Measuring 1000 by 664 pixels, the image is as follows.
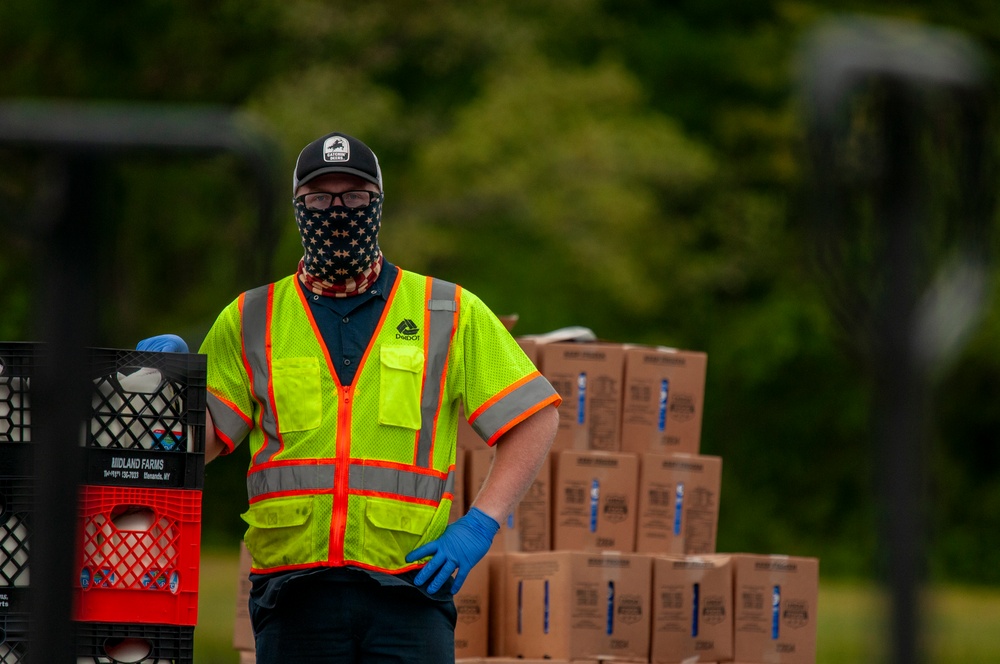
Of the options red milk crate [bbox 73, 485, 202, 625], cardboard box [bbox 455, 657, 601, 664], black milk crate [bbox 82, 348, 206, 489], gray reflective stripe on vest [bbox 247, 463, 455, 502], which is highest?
black milk crate [bbox 82, 348, 206, 489]

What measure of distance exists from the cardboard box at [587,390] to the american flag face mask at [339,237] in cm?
226

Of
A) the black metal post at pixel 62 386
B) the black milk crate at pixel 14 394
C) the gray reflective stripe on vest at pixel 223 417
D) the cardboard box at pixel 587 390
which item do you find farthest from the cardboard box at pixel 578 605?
the black metal post at pixel 62 386

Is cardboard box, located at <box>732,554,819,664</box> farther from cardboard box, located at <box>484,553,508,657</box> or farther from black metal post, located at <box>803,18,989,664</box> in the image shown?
black metal post, located at <box>803,18,989,664</box>

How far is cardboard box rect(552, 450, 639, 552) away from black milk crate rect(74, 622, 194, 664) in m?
2.73

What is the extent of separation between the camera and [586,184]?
18297 millimetres

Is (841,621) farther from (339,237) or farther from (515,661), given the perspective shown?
(339,237)

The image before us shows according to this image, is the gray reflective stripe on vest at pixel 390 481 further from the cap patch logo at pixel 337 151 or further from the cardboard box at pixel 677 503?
the cardboard box at pixel 677 503

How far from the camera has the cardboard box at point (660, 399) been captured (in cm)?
639

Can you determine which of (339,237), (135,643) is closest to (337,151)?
(339,237)

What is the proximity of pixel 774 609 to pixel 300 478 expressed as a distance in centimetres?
285

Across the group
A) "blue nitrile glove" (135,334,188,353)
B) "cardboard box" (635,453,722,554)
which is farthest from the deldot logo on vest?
"cardboard box" (635,453,722,554)

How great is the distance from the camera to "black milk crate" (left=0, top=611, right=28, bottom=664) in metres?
3.59

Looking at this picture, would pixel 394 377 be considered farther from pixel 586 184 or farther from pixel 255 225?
pixel 586 184

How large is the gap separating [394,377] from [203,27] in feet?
58.9
